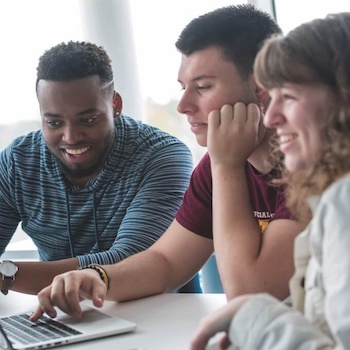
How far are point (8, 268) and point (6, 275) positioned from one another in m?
0.02

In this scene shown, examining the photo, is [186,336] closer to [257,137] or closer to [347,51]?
[257,137]

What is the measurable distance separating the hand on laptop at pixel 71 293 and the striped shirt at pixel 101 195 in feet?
1.42

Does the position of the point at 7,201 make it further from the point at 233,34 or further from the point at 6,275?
the point at 233,34

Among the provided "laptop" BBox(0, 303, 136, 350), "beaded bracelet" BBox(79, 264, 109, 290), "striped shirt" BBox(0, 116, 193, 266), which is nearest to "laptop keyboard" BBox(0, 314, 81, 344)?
"laptop" BBox(0, 303, 136, 350)

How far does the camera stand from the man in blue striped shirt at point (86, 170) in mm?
2238

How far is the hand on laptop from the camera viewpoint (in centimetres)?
159

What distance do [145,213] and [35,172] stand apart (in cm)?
46

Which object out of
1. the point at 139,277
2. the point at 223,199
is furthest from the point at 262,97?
the point at 139,277

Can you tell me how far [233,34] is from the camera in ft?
5.88

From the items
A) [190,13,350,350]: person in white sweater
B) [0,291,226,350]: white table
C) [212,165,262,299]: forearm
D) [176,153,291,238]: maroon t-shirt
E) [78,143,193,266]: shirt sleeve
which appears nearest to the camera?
[190,13,350,350]: person in white sweater

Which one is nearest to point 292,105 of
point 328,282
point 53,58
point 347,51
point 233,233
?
point 347,51

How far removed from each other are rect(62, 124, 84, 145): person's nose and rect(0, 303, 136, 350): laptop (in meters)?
0.75

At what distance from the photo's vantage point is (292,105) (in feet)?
3.65

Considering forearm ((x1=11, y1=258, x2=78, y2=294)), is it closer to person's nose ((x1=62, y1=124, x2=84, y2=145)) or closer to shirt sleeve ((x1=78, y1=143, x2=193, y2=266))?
shirt sleeve ((x1=78, y1=143, x2=193, y2=266))
